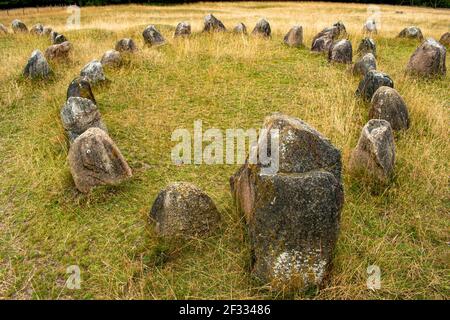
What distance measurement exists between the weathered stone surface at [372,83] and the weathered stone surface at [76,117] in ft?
19.6

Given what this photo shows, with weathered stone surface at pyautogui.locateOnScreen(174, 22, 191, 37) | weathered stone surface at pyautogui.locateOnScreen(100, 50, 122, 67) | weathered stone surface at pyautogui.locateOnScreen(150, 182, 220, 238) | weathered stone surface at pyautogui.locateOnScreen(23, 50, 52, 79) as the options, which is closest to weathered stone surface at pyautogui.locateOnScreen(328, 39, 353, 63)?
weathered stone surface at pyautogui.locateOnScreen(174, 22, 191, 37)

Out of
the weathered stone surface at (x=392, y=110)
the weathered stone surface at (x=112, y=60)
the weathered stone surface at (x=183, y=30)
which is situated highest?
the weathered stone surface at (x=183, y=30)

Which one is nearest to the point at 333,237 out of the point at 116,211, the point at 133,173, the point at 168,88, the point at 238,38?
the point at 116,211

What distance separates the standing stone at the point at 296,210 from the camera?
416 centimetres

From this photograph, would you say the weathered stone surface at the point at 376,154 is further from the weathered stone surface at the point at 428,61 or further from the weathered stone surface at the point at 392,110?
the weathered stone surface at the point at 428,61

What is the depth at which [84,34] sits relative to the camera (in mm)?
18500

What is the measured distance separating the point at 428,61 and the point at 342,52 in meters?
2.47

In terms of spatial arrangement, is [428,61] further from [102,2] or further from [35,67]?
[102,2]

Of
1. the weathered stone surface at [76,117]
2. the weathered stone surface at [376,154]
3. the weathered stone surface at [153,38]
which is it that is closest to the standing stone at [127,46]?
A: the weathered stone surface at [153,38]

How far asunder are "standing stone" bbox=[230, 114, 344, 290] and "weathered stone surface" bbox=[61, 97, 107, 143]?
4176 mm

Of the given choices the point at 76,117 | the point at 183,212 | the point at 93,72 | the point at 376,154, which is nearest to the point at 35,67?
the point at 93,72

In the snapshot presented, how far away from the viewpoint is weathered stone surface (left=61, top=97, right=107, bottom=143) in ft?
24.7

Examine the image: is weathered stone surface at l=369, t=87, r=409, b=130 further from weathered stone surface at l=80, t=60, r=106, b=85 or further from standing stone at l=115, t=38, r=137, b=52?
standing stone at l=115, t=38, r=137, b=52

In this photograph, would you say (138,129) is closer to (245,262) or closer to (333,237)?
(245,262)
